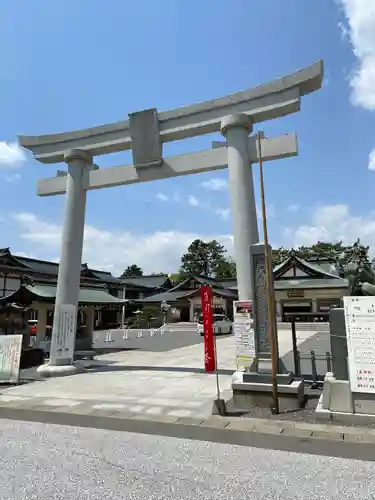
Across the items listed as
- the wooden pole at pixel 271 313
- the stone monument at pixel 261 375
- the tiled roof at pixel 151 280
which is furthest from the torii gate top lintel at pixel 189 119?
the tiled roof at pixel 151 280

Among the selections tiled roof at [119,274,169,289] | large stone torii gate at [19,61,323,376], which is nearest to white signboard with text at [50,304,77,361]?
large stone torii gate at [19,61,323,376]

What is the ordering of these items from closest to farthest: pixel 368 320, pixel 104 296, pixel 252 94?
pixel 368 320, pixel 252 94, pixel 104 296

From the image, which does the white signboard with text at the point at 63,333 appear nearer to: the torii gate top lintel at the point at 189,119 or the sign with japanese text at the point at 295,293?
the torii gate top lintel at the point at 189,119

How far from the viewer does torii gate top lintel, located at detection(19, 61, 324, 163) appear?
9438mm

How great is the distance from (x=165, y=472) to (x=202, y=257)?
6693 cm

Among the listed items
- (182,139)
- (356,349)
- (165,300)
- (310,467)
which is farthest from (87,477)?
(165,300)

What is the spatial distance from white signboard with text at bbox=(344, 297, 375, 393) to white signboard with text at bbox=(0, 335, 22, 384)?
8516 mm

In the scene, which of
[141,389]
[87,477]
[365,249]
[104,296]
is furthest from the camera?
[104,296]

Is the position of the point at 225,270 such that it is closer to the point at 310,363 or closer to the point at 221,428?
the point at 310,363

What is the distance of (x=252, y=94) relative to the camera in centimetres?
980

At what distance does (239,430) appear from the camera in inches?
216

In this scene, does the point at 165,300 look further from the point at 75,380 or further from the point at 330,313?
the point at 330,313

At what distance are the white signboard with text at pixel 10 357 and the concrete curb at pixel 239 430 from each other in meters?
3.18

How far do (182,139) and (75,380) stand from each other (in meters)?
8.02
